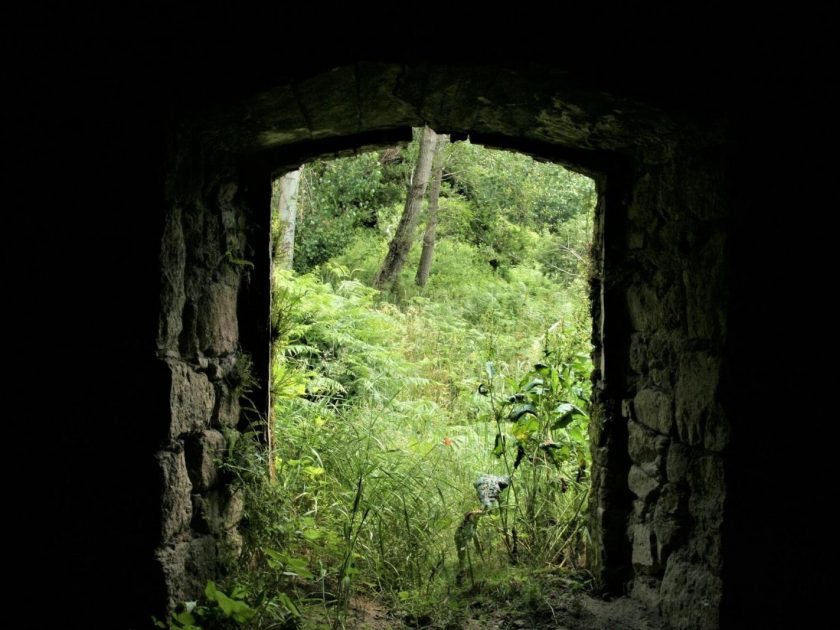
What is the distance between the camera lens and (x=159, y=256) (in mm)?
2238

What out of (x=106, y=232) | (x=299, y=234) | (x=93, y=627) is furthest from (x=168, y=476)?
(x=299, y=234)

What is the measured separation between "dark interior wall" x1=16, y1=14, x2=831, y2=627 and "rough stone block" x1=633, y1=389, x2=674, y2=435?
308mm

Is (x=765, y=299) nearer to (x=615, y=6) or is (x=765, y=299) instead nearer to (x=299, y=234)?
(x=615, y=6)

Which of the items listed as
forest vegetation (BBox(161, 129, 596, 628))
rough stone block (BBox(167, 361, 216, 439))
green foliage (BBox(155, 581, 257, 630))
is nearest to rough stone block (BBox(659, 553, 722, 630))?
forest vegetation (BBox(161, 129, 596, 628))

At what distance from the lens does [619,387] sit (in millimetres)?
3141

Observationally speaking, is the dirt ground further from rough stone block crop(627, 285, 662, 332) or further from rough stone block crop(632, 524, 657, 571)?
rough stone block crop(627, 285, 662, 332)

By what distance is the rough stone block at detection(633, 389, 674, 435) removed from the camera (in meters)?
2.64

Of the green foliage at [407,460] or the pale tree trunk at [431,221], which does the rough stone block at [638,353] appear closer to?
the green foliage at [407,460]

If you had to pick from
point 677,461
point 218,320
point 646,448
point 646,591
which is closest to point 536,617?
point 646,591

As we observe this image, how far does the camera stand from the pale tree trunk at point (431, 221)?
34.4ft

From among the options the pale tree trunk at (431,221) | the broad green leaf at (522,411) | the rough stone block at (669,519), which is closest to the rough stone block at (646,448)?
the rough stone block at (669,519)

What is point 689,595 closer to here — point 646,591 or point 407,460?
point 646,591

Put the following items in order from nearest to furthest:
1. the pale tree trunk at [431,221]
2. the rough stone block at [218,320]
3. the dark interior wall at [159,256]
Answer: the dark interior wall at [159,256], the rough stone block at [218,320], the pale tree trunk at [431,221]

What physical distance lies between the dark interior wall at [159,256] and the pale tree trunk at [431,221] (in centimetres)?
808
